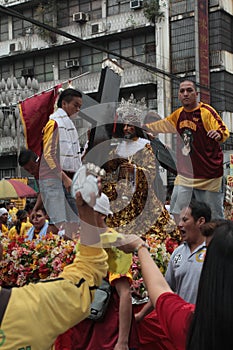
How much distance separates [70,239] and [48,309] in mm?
3736

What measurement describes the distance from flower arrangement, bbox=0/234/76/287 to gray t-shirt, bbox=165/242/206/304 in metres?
1.29

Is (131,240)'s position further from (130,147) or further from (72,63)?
(72,63)

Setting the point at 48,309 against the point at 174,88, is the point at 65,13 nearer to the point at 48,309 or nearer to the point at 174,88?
the point at 174,88

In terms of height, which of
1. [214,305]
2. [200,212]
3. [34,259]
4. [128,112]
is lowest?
[34,259]

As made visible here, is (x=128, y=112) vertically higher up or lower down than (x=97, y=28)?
lower down

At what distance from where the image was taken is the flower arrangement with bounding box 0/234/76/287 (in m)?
5.89

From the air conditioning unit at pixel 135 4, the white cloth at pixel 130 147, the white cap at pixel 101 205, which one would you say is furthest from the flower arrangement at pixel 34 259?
the air conditioning unit at pixel 135 4

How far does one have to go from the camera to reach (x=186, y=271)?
15.1 ft

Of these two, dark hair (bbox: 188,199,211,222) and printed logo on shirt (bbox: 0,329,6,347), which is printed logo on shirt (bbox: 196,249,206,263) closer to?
dark hair (bbox: 188,199,211,222)

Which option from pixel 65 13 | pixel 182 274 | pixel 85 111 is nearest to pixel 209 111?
pixel 85 111

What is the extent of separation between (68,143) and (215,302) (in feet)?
13.4

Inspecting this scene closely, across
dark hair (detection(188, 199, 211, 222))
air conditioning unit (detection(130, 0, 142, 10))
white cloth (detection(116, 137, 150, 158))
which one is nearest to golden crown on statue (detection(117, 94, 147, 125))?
white cloth (detection(116, 137, 150, 158))

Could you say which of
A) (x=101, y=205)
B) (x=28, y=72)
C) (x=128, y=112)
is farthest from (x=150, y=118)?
(x=28, y=72)

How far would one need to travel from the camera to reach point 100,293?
4.80 m
